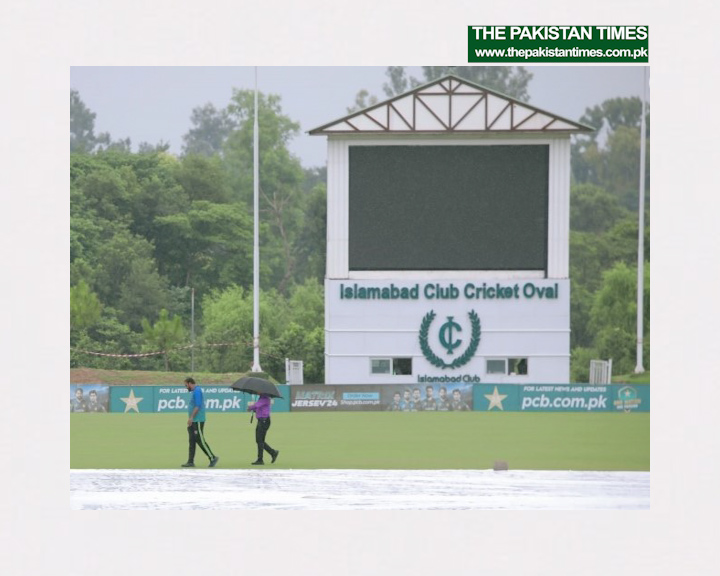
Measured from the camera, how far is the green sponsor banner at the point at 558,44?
27.0 m

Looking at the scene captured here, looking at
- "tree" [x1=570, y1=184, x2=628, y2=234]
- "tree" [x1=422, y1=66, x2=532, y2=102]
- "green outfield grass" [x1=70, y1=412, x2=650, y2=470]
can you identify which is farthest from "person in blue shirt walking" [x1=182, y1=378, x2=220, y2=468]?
"tree" [x1=422, y1=66, x2=532, y2=102]

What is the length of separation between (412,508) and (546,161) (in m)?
19.6

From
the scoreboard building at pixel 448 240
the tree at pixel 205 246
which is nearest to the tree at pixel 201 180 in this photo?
the tree at pixel 205 246

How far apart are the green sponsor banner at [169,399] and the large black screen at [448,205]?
5117 mm

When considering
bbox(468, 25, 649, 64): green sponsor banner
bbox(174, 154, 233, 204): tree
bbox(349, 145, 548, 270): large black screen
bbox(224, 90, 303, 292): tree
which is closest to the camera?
bbox(468, 25, 649, 64): green sponsor banner

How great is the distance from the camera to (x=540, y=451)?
34.7 meters

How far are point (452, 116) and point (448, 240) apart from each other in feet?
11.3

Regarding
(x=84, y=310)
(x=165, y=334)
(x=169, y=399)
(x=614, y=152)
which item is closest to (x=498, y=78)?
(x=614, y=152)

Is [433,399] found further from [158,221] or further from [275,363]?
[158,221]

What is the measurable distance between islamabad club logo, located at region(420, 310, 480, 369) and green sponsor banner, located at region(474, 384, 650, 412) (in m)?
1.26

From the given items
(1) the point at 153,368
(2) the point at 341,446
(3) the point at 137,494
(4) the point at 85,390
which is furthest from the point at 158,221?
(3) the point at 137,494

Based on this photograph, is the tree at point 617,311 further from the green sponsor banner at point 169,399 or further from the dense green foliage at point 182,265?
the green sponsor banner at point 169,399

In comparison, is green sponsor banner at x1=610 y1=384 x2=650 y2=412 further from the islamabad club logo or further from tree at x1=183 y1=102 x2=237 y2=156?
tree at x1=183 y1=102 x2=237 y2=156

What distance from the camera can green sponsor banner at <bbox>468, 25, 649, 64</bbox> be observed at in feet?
88.4
